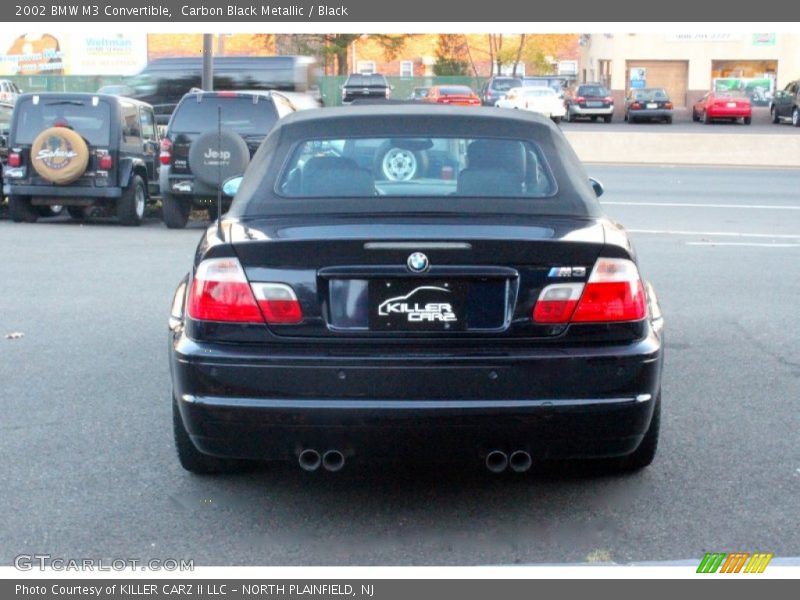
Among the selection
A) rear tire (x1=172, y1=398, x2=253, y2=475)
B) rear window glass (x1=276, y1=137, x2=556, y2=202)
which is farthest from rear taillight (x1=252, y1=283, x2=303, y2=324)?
rear tire (x1=172, y1=398, x2=253, y2=475)

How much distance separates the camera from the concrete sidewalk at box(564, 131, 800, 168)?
27.9 m

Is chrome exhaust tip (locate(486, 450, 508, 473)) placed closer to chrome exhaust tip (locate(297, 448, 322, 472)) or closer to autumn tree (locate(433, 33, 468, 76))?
chrome exhaust tip (locate(297, 448, 322, 472))

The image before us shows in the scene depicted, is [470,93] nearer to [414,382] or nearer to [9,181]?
[9,181]

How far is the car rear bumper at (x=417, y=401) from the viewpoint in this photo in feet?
14.6

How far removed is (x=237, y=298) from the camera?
459cm

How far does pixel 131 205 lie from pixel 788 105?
37893mm

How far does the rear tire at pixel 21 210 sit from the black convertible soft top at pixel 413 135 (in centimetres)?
1135

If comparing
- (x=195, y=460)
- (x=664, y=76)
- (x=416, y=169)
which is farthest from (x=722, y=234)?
(x=664, y=76)

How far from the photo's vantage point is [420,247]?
4.51 m

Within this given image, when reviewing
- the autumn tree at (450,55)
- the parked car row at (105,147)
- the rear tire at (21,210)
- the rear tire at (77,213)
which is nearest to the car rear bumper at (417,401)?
the parked car row at (105,147)

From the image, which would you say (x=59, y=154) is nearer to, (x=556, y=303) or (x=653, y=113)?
(x=556, y=303)

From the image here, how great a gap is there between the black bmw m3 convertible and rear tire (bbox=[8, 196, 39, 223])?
40.9 ft

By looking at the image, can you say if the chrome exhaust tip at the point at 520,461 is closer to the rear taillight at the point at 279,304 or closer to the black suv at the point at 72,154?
the rear taillight at the point at 279,304
